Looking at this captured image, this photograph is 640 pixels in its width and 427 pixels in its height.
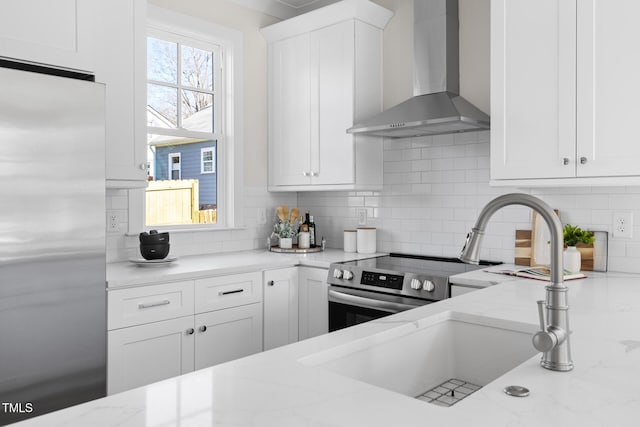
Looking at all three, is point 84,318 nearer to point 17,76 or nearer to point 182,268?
point 182,268

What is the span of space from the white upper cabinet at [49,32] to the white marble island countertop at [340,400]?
1915mm

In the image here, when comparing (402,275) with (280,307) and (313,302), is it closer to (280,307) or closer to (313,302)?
(313,302)

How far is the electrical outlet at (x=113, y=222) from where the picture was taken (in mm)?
3086

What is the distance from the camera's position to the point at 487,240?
3174 millimetres

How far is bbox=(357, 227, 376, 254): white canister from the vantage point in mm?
3586

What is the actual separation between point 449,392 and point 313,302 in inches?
67.1

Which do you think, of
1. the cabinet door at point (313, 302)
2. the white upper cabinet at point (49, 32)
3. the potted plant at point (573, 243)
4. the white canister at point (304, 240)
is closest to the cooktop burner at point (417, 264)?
the cabinet door at point (313, 302)

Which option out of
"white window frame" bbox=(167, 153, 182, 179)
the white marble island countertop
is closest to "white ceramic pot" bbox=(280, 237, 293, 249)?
"white window frame" bbox=(167, 153, 182, 179)

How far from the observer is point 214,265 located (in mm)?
2971

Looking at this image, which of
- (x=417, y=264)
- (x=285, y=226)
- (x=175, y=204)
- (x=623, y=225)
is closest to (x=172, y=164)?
(x=175, y=204)

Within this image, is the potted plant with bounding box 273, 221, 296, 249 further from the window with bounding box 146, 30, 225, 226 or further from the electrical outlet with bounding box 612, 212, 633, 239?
the electrical outlet with bounding box 612, 212, 633, 239

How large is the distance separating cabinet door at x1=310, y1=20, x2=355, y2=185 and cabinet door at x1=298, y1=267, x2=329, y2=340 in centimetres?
70

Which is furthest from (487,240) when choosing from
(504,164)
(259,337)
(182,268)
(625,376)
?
(625,376)

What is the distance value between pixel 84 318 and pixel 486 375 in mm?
1638
